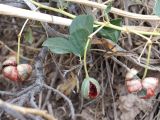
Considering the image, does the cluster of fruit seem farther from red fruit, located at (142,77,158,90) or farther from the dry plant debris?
the dry plant debris

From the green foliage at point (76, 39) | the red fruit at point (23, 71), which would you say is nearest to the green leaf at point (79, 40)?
the green foliage at point (76, 39)

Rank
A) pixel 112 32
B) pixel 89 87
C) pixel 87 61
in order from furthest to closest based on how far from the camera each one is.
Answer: pixel 87 61 → pixel 112 32 → pixel 89 87

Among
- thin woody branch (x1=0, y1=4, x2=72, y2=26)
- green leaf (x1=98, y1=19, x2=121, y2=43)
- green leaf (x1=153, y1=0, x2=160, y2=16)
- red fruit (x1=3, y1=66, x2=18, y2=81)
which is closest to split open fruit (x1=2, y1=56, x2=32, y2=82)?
red fruit (x1=3, y1=66, x2=18, y2=81)

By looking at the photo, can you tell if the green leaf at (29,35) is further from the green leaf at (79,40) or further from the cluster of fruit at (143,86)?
the cluster of fruit at (143,86)

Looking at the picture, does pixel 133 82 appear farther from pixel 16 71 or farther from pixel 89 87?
pixel 16 71

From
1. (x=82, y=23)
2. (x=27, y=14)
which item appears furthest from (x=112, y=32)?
(x=27, y=14)

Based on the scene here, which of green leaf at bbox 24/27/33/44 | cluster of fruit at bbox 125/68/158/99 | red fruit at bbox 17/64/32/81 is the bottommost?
cluster of fruit at bbox 125/68/158/99

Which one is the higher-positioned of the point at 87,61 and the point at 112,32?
the point at 112,32
